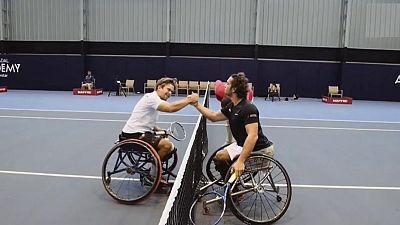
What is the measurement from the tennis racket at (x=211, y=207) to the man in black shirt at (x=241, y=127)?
208 mm

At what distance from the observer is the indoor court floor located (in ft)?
15.3

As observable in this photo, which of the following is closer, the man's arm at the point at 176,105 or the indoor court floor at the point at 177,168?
the indoor court floor at the point at 177,168

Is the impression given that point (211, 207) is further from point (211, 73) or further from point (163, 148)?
point (211, 73)

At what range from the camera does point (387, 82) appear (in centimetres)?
2125

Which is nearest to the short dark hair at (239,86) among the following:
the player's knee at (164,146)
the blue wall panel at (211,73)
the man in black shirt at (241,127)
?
the man in black shirt at (241,127)

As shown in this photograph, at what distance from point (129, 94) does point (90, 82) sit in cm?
210

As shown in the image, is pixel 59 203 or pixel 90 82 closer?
pixel 59 203

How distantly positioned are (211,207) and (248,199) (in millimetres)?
→ 583

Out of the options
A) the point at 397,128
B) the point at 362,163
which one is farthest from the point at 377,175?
the point at 397,128

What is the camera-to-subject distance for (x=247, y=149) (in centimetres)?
432

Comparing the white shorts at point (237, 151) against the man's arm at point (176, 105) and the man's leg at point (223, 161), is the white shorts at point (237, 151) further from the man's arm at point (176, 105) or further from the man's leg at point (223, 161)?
the man's arm at point (176, 105)

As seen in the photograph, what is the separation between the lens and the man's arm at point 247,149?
4297mm

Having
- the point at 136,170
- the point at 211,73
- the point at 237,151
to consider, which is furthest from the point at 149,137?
the point at 211,73

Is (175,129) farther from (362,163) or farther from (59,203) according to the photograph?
(362,163)
